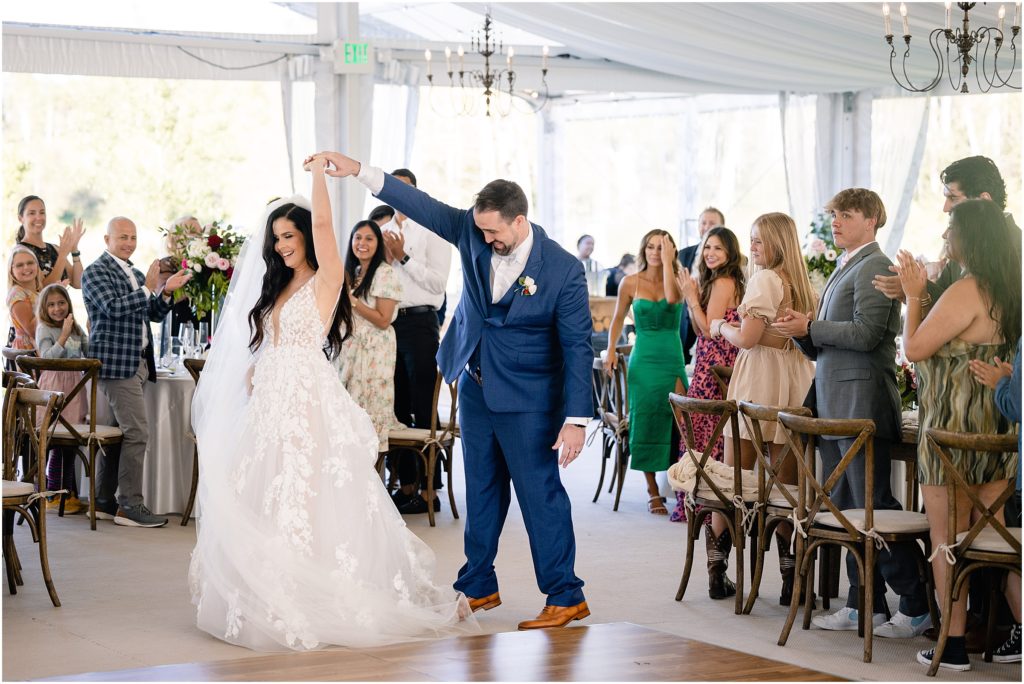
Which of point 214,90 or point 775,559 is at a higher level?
point 214,90

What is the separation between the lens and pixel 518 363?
15.3ft

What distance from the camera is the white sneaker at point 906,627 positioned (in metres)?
4.81

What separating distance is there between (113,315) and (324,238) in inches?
101

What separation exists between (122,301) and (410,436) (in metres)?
1.66

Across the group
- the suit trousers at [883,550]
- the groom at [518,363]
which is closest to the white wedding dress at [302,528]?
the groom at [518,363]

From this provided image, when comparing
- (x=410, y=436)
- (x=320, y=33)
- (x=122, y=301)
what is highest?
(x=320, y=33)

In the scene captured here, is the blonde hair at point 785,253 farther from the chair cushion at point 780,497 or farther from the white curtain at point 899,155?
the white curtain at point 899,155

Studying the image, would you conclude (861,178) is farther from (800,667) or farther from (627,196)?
(800,667)

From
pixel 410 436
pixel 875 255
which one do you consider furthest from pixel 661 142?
pixel 875 255

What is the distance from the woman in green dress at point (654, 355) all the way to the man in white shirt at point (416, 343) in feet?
3.55

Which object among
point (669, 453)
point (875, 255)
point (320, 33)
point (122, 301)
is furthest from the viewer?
point (320, 33)

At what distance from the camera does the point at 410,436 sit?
7.04 metres

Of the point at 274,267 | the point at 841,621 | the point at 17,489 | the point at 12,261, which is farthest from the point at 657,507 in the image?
the point at 12,261

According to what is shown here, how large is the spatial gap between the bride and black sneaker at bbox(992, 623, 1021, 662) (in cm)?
183
